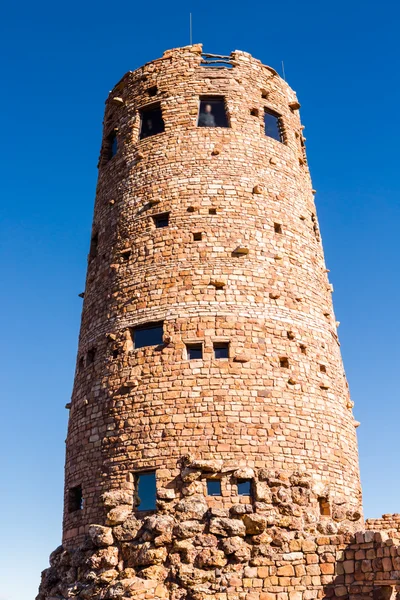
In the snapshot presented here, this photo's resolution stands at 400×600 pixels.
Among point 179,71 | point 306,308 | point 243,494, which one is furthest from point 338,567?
point 179,71

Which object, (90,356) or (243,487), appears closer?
(243,487)

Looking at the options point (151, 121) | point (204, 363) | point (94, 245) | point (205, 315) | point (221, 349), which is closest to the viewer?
point (204, 363)

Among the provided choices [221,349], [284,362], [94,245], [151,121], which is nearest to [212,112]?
[151,121]

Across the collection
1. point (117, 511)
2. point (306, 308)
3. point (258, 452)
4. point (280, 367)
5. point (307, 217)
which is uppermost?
point (307, 217)

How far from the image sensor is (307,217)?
20.7m

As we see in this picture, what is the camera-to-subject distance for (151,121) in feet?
69.1

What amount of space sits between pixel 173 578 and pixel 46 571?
191 inches

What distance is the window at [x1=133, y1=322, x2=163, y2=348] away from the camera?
17.4 meters

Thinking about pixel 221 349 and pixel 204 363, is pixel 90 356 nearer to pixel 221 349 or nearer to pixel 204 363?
pixel 204 363

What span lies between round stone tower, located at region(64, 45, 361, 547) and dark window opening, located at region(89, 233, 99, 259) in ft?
0.23

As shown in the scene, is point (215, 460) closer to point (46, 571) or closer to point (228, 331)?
point (228, 331)

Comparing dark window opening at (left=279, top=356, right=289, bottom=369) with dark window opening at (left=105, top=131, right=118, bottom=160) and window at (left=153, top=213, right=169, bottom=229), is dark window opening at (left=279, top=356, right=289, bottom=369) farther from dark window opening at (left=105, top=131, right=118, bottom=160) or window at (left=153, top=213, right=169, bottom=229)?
dark window opening at (left=105, top=131, right=118, bottom=160)

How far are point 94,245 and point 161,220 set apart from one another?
3.42m

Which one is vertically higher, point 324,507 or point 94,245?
point 94,245
